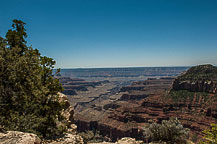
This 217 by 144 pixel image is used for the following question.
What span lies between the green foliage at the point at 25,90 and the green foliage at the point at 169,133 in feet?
25.1

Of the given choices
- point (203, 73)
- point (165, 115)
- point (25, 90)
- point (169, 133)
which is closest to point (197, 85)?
point (203, 73)

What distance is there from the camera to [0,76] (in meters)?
8.87

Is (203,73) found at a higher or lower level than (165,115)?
higher

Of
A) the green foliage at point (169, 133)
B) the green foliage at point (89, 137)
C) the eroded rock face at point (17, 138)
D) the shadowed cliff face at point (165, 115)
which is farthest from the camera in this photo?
the shadowed cliff face at point (165, 115)

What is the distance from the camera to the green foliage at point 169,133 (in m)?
11.2

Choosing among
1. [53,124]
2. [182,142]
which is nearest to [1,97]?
[53,124]

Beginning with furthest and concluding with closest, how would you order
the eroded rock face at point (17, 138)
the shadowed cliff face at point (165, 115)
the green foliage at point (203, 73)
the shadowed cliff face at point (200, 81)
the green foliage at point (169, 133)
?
1. the green foliage at point (203, 73)
2. the shadowed cliff face at point (200, 81)
3. the shadowed cliff face at point (165, 115)
4. the green foliage at point (169, 133)
5. the eroded rock face at point (17, 138)

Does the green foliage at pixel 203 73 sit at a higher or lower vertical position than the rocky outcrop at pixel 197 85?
higher

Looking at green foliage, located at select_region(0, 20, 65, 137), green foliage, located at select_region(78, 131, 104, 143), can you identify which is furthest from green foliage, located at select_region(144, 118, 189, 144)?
green foliage, located at select_region(78, 131, 104, 143)

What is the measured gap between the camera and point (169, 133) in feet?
37.8

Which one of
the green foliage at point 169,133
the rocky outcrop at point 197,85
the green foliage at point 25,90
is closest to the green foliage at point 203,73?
the rocky outcrop at point 197,85

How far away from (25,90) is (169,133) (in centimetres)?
1186

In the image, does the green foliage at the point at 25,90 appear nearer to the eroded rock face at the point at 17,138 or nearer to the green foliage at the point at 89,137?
the eroded rock face at the point at 17,138

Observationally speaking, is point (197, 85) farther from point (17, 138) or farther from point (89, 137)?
point (17, 138)
